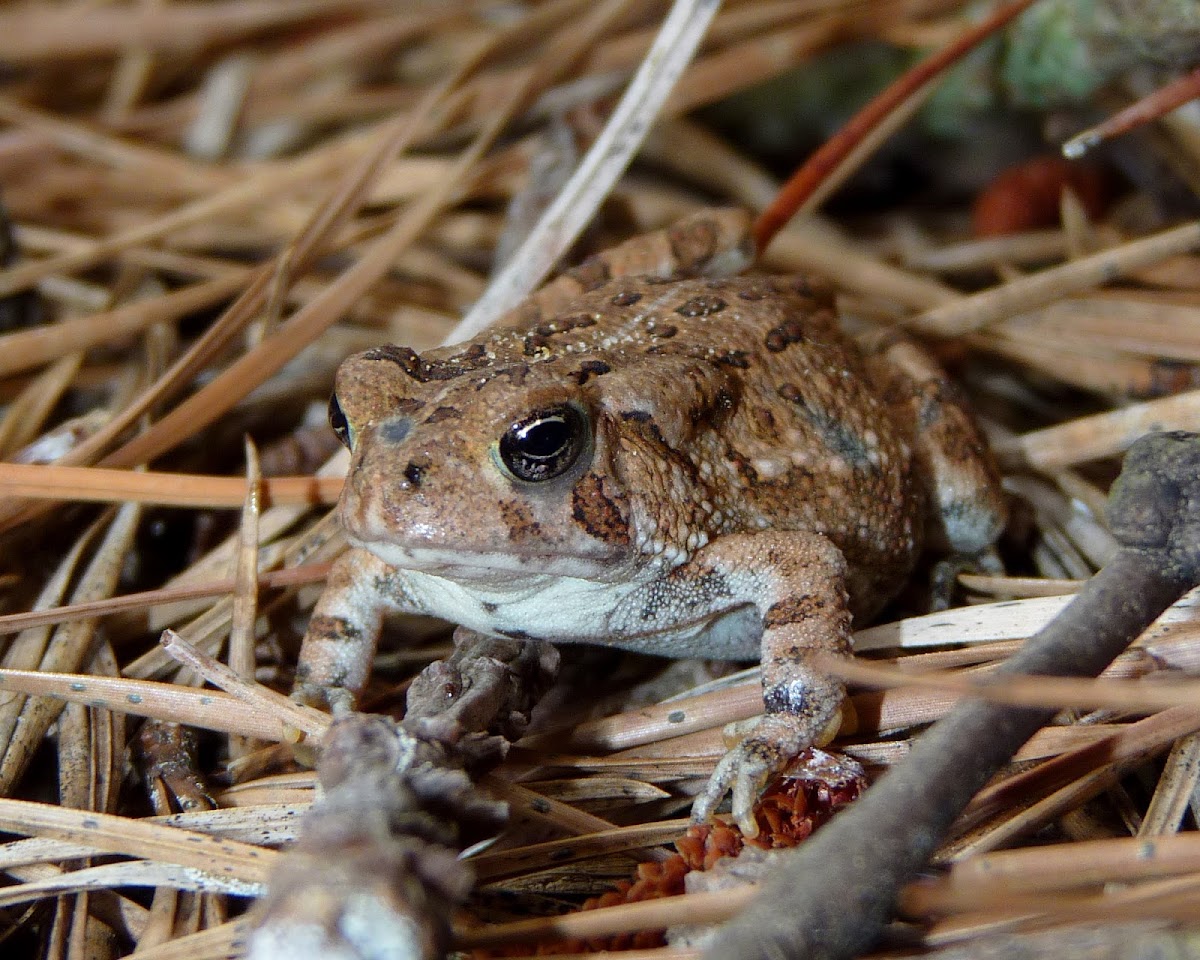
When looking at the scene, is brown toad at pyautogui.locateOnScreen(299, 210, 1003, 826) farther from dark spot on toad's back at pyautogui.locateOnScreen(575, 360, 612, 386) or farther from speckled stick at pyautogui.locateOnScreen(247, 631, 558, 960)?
speckled stick at pyautogui.locateOnScreen(247, 631, 558, 960)

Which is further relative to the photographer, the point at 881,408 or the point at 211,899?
the point at 881,408

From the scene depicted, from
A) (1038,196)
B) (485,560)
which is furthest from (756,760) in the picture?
(1038,196)

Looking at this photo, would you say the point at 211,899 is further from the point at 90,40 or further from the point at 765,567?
the point at 90,40

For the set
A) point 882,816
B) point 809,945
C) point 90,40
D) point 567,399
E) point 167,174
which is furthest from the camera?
point 90,40

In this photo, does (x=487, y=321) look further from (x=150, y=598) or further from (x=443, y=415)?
(x=150, y=598)

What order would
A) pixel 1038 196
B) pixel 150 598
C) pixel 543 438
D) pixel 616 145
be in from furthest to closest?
pixel 1038 196, pixel 616 145, pixel 150 598, pixel 543 438

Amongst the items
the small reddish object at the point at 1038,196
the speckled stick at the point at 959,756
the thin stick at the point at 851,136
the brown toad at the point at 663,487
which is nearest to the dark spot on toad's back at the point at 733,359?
the brown toad at the point at 663,487

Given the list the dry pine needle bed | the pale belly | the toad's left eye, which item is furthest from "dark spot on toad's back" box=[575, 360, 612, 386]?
the dry pine needle bed

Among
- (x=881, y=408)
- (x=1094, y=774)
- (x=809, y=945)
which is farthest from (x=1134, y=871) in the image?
(x=881, y=408)
